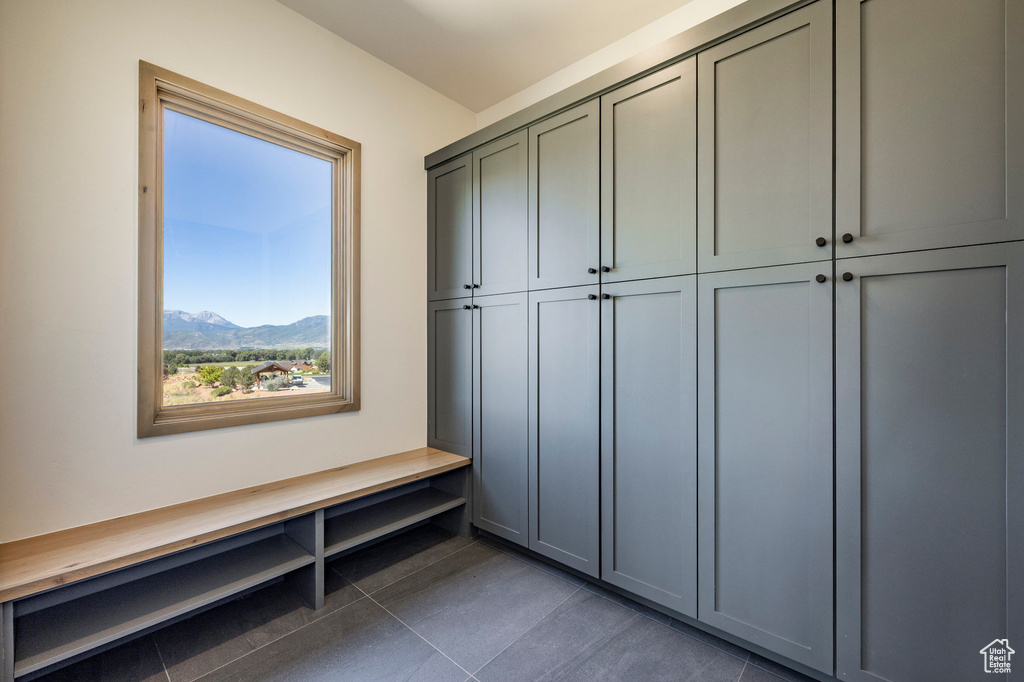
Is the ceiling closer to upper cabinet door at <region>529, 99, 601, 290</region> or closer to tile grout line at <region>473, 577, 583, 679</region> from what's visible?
upper cabinet door at <region>529, 99, 601, 290</region>

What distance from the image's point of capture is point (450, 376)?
102 inches

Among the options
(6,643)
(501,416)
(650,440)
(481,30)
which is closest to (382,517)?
(501,416)

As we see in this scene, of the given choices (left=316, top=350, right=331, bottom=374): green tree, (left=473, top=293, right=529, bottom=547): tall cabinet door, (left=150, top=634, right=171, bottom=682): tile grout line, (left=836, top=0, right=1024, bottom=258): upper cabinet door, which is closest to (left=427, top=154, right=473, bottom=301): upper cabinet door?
(left=473, top=293, right=529, bottom=547): tall cabinet door

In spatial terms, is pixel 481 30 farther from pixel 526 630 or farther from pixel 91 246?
pixel 526 630

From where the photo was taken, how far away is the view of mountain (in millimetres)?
1839

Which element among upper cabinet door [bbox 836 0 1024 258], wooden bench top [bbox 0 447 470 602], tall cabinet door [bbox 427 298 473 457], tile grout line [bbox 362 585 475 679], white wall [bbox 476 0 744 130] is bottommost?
tile grout line [bbox 362 585 475 679]

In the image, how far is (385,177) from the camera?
98.2 inches

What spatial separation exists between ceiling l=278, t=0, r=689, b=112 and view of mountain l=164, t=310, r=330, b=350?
59.1 inches

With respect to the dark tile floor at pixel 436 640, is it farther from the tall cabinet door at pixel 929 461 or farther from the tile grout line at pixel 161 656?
the tall cabinet door at pixel 929 461

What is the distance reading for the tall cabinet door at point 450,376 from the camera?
8.09 feet

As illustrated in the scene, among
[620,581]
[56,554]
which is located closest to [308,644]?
[56,554]

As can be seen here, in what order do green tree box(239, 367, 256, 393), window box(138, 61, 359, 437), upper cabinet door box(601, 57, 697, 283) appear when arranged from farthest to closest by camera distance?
1. green tree box(239, 367, 256, 393)
2. window box(138, 61, 359, 437)
3. upper cabinet door box(601, 57, 697, 283)

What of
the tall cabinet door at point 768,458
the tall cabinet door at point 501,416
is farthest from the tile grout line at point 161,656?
the tall cabinet door at point 768,458

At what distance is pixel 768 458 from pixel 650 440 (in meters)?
0.42
